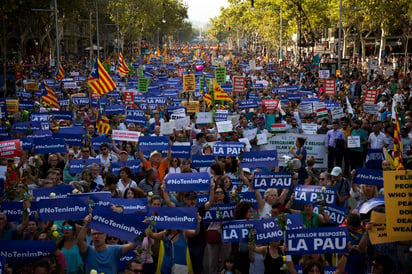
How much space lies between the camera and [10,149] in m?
12.0

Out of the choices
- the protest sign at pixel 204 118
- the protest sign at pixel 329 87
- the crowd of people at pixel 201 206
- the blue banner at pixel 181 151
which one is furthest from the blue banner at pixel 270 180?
the protest sign at pixel 329 87

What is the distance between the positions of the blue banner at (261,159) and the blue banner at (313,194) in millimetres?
2016

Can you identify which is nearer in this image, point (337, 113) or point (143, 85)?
point (337, 113)

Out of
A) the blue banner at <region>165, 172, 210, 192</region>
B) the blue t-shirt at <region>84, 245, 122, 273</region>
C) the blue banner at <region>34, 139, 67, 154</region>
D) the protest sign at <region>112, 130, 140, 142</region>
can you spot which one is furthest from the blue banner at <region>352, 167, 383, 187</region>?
the blue banner at <region>34, 139, 67, 154</region>

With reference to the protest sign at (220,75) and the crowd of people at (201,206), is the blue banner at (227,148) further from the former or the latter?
the protest sign at (220,75)

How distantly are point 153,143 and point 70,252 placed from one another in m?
5.61

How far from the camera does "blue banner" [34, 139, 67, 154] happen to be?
12.4 m

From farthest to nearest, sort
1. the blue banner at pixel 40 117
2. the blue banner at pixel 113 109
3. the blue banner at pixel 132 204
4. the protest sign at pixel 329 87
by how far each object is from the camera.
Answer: the protest sign at pixel 329 87
the blue banner at pixel 113 109
the blue banner at pixel 40 117
the blue banner at pixel 132 204

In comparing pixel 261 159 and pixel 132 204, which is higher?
pixel 261 159

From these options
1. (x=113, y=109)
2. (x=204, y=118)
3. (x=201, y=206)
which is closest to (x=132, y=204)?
(x=201, y=206)

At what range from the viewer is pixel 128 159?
40.0ft

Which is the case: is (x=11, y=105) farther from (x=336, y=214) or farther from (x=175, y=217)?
(x=336, y=214)

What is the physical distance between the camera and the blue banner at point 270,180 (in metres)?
8.97

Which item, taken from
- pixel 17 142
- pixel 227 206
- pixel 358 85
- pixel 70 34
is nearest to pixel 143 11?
pixel 70 34
